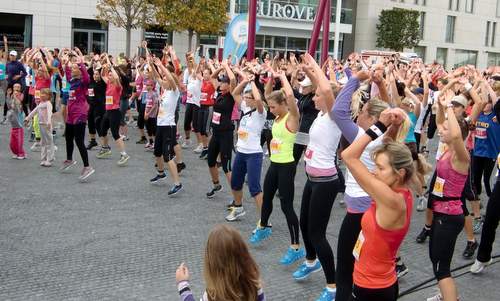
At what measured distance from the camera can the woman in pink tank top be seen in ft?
15.3

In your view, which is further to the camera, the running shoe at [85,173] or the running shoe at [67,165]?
the running shoe at [67,165]

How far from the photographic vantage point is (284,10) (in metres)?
41.0

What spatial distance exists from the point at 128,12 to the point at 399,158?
2499 centimetres

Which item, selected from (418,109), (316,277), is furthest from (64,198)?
(418,109)

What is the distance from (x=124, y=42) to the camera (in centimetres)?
3431

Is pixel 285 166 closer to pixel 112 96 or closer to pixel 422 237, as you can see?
pixel 422 237

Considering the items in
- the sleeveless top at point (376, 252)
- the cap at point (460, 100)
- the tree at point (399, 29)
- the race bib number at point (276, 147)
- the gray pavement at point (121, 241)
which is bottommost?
the gray pavement at point (121, 241)

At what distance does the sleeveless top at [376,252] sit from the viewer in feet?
11.3

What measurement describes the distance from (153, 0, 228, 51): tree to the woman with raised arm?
21773 mm

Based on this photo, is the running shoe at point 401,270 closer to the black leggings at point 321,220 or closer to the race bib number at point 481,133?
the black leggings at point 321,220

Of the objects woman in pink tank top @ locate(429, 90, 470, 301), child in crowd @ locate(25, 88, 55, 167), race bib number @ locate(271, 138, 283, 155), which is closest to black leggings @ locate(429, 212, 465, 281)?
woman in pink tank top @ locate(429, 90, 470, 301)

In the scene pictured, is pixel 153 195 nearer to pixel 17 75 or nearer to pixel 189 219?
pixel 189 219

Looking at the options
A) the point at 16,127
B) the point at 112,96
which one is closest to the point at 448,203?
the point at 112,96

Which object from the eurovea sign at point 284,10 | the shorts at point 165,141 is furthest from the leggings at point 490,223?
the eurovea sign at point 284,10
